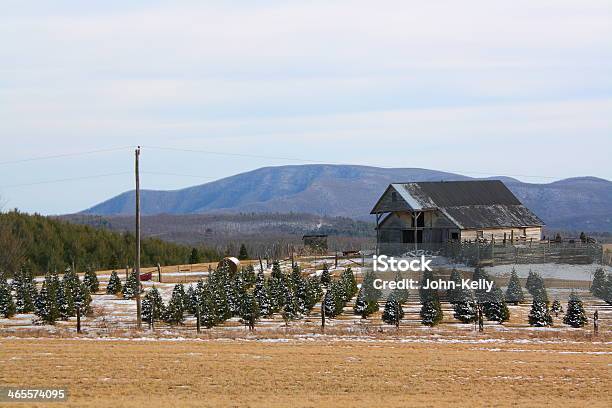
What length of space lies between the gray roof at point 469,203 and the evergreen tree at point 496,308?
63.8 ft

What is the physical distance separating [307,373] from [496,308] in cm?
2014

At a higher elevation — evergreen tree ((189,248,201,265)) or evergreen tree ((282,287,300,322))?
evergreen tree ((189,248,201,265))

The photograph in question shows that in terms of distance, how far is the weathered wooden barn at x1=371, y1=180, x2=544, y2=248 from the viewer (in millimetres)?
67188

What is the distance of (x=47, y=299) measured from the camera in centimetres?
4625

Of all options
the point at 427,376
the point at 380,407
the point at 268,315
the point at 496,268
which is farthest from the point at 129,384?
the point at 496,268

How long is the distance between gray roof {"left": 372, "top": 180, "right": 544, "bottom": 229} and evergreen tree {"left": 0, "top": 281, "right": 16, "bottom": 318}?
2935 cm

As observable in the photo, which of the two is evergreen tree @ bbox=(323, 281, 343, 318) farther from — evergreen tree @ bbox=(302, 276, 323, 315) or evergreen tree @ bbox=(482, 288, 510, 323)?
evergreen tree @ bbox=(482, 288, 510, 323)

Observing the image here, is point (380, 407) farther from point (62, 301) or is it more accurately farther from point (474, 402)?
point (62, 301)

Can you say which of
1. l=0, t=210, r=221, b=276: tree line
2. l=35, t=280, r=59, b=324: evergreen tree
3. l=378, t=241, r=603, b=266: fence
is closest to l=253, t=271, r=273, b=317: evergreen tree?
l=35, t=280, r=59, b=324: evergreen tree

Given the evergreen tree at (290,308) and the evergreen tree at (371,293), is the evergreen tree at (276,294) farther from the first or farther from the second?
the evergreen tree at (371,293)

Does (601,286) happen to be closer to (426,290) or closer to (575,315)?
(575,315)

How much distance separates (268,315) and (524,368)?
2015 cm

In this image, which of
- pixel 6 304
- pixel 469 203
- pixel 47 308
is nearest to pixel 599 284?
pixel 469 203

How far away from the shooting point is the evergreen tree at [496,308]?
46.1 m
